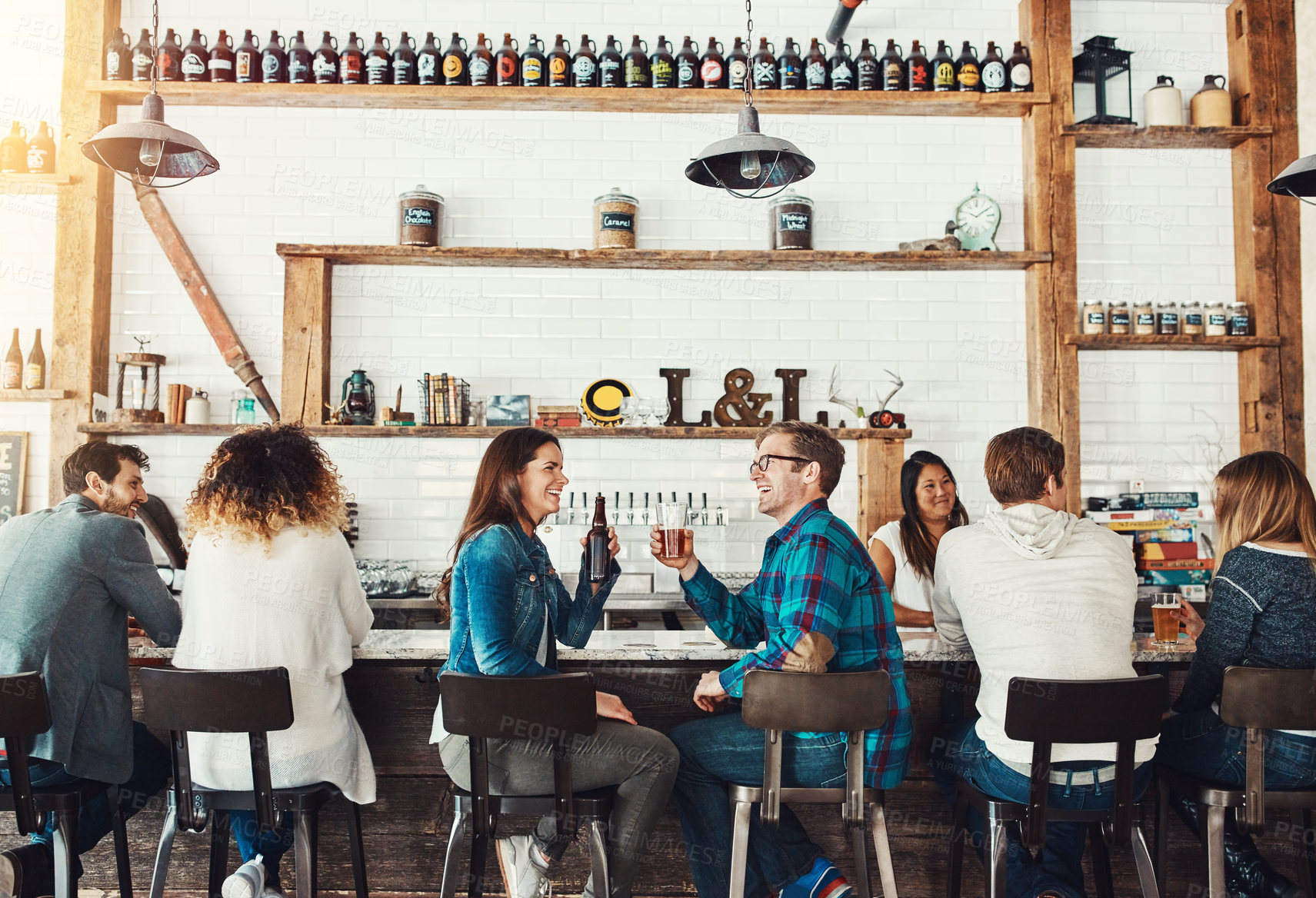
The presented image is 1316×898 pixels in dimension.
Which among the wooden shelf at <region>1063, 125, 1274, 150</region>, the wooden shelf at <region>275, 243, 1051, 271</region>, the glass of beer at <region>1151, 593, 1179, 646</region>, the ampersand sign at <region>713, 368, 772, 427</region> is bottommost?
the glass of beer at <region>1151, 593, 1179, 646</region>

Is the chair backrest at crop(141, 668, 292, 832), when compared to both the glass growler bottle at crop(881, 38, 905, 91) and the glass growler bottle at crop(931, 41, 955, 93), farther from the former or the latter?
the glass growler bottle at crop(931, 41, 955, 93)

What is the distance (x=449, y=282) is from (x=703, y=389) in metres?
1.36

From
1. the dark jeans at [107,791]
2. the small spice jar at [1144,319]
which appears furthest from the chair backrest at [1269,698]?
the small spice jar at [1144,319]

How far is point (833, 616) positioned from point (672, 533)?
46 cm

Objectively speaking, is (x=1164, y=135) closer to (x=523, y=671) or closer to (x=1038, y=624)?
(x=1038, y=624)

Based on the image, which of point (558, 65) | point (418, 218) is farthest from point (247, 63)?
point (558, 65)

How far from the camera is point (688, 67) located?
4.46 metres

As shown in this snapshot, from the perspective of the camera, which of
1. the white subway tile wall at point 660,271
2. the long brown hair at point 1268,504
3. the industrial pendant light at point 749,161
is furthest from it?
the white subway tile wall at point 660,271

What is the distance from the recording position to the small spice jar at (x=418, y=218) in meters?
4.37

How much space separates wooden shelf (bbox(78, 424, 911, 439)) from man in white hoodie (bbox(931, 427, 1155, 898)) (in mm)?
2052

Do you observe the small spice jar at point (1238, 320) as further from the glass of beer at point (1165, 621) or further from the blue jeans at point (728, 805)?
the blue jeans at point (728, 805)

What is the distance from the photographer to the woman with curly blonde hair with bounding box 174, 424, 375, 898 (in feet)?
7.12

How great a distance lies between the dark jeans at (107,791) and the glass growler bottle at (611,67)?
3389 mm

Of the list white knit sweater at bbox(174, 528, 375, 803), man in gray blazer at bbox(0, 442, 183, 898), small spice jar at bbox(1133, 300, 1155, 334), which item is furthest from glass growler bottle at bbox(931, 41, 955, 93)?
man in gray blazer at bbox(0, 442, 183, 898)
